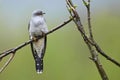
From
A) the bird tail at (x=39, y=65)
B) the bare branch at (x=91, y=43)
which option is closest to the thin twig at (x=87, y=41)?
the bare branch at (x=91, y=43)

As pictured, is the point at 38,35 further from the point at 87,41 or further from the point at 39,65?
the point at 87,41

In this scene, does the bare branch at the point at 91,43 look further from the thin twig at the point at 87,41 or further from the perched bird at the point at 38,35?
the perched bird at the point at 38,35

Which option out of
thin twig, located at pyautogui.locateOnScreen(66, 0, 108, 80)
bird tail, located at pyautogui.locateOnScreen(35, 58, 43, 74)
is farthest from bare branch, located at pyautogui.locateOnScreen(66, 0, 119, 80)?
bird tail, located at pyautogui.locateOnScreen(35, 58, 43, 74)

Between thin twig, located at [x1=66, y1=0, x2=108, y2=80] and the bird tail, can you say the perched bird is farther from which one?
thin twig, located at [x1=66, y1=0, x2=108, y2=80]

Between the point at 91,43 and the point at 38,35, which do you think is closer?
the point at 91,43

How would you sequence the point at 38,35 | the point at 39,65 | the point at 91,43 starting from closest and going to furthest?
the point at 91,43 → the point at 39,65 → the point at 38,35

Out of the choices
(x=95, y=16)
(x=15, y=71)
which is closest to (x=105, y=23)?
(x=95, y=16)

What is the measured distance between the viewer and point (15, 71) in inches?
285

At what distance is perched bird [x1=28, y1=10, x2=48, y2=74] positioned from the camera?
1.64 meters

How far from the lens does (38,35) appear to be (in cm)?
180

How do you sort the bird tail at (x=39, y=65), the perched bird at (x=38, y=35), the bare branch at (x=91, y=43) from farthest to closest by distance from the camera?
the perched bird at (x=38, y=35)
the bird tail at (x=39, y=65)
the bare branch at (x=91, y=43)

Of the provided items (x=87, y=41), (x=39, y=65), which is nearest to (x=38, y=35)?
(x=39, y=65)

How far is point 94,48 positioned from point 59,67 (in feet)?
20.0

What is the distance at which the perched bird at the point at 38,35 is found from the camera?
164 centimetres
